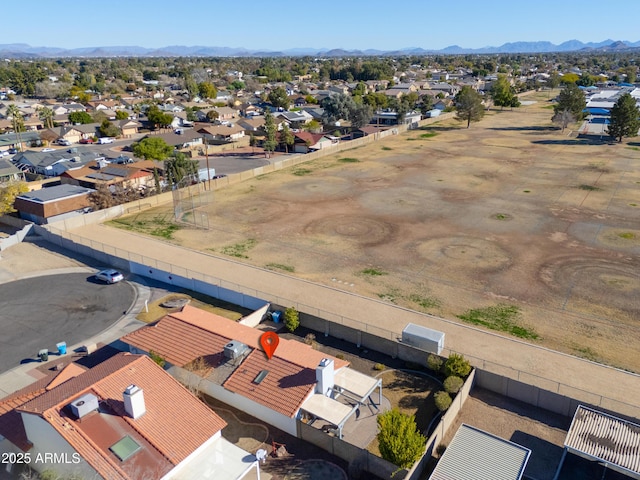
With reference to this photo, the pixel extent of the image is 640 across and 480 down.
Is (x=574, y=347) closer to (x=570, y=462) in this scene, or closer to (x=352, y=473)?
(x=570, y=462)

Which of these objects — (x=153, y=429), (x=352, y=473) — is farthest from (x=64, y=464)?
(x=352, y=473)

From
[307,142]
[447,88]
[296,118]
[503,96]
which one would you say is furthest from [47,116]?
[447,88]

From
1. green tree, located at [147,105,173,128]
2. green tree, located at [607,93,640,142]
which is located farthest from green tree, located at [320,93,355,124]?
green tree, located at [607,93,640,142]

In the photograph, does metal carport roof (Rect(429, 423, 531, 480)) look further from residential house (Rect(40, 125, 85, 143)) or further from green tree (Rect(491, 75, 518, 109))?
green tree (Rect(491, 75, 518, 109))

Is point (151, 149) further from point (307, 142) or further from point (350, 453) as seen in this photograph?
point (350, 453)

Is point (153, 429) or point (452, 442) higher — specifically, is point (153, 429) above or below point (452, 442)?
→ above

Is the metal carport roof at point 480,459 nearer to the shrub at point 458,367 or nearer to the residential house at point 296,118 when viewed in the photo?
the shrub at point 458,367
